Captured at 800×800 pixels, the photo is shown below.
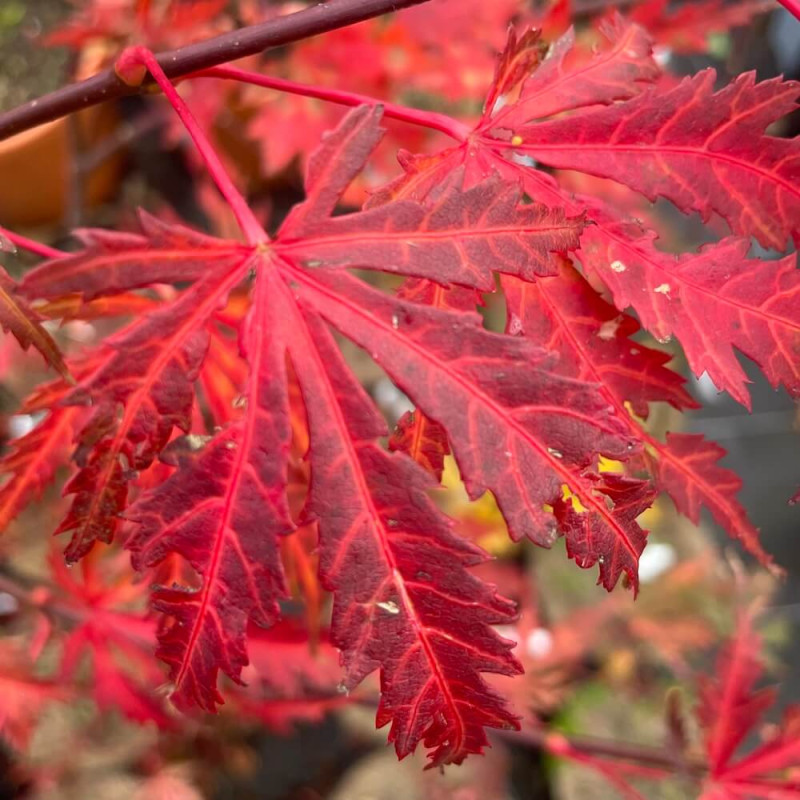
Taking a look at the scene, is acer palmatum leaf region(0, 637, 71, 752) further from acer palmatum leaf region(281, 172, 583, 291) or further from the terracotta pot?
the terracotta pot

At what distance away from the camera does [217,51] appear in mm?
383

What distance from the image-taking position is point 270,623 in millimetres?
356

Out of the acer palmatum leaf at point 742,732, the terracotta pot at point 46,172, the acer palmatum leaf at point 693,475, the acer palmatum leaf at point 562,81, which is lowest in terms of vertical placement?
the acer palmatum leaf at point 742,732

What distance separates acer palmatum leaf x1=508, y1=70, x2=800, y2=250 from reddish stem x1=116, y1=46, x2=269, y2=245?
5.6 inches

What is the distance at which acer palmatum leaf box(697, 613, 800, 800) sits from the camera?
0.65m

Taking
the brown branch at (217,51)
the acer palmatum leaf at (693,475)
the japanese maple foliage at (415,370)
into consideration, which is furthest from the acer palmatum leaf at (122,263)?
the acer palmatum leaf at (693,475)

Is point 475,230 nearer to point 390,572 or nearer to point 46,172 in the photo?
point 390,572

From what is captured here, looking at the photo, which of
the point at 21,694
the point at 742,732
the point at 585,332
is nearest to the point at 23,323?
the point at 585,332

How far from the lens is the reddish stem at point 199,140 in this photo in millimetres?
371

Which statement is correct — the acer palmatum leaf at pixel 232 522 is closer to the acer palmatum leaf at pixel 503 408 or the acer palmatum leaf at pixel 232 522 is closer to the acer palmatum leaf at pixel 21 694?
the acer palmatum leaf at pixel 503 408

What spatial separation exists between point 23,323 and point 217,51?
0.16 m

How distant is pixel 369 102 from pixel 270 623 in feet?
0.84

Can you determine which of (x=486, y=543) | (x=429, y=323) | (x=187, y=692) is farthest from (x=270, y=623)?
(x=486, y=543)

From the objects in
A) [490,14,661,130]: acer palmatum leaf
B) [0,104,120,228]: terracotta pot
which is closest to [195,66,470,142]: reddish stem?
[490,14,661,130]: acer palmatum leaf
